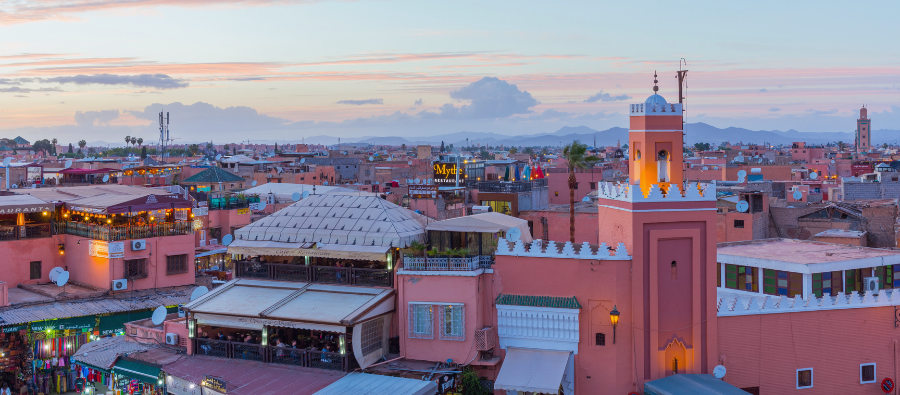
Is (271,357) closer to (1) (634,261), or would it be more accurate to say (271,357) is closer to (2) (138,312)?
(2) (138,312)

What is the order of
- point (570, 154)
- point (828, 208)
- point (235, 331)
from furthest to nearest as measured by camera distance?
point (828, 208)
point (570, 154)
point (235, 331)

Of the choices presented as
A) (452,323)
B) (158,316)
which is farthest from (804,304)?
(158,316)

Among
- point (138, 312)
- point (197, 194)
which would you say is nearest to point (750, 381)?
point (138, 312)

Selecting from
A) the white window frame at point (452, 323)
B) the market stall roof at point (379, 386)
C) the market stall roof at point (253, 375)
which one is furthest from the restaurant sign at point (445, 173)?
the market stall roof at point (379, 386)

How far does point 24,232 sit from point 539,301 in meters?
16.8

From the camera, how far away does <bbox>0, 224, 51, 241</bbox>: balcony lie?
23.6 metres

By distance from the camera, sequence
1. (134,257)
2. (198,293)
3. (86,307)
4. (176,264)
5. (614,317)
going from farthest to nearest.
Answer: (176,264), (134,257), (86,307), (198,293), (614,317)

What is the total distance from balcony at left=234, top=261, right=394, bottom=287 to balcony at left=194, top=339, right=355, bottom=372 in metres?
1.90

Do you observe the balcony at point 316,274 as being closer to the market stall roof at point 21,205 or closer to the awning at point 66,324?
the awning at point 66,324

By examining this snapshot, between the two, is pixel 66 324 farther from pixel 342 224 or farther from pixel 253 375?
pixel 342 224

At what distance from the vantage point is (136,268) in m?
24.3

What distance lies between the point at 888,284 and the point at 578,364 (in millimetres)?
9708

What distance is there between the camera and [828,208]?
3112 cm

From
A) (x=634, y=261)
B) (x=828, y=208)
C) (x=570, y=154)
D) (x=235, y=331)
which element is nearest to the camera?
(x=634, y=261)
